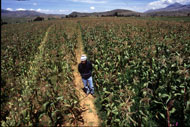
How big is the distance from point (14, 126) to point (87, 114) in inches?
107

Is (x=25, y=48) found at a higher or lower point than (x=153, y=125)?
higher

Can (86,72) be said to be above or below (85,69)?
below

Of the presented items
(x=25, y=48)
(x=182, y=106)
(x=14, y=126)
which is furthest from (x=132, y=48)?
(x=25, y=48)

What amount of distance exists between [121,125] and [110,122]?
0.86m

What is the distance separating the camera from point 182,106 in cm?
411

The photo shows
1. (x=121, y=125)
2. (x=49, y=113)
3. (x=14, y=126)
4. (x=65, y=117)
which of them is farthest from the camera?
(x=65, y=117)

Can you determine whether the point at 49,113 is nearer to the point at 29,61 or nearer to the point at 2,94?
the point at 2,94

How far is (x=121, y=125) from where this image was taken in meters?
3.92

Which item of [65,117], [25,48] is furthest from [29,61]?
[65,117]

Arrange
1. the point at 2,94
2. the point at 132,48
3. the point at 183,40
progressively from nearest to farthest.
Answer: the point at 2,94, the point at 132,48, the point at 183,40

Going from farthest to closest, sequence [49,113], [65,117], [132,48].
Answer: [132,48]
[65,117]
[49,113]

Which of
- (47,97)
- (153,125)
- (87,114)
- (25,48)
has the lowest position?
(87,114)

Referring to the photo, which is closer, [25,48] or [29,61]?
[29,61]

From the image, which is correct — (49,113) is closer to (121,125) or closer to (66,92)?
(66,92)
